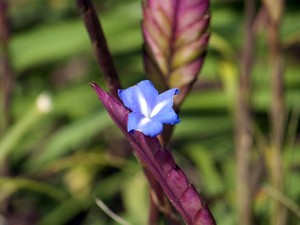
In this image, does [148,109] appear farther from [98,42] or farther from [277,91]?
[277,91]

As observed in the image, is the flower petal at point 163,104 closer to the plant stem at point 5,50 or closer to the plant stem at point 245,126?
the plant stem at point 245,126

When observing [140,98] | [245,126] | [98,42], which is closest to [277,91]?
[245,126]

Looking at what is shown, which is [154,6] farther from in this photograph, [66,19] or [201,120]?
[66,19]

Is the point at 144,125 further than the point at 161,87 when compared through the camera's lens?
No

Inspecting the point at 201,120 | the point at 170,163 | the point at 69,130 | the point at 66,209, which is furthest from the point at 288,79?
the point at 170,163

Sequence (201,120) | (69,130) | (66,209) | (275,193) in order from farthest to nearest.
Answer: (201,120)
(69,130)
(66,209)
(275,193)

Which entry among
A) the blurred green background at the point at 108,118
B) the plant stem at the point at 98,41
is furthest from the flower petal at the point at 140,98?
the blurred green background at the point at 108,118
